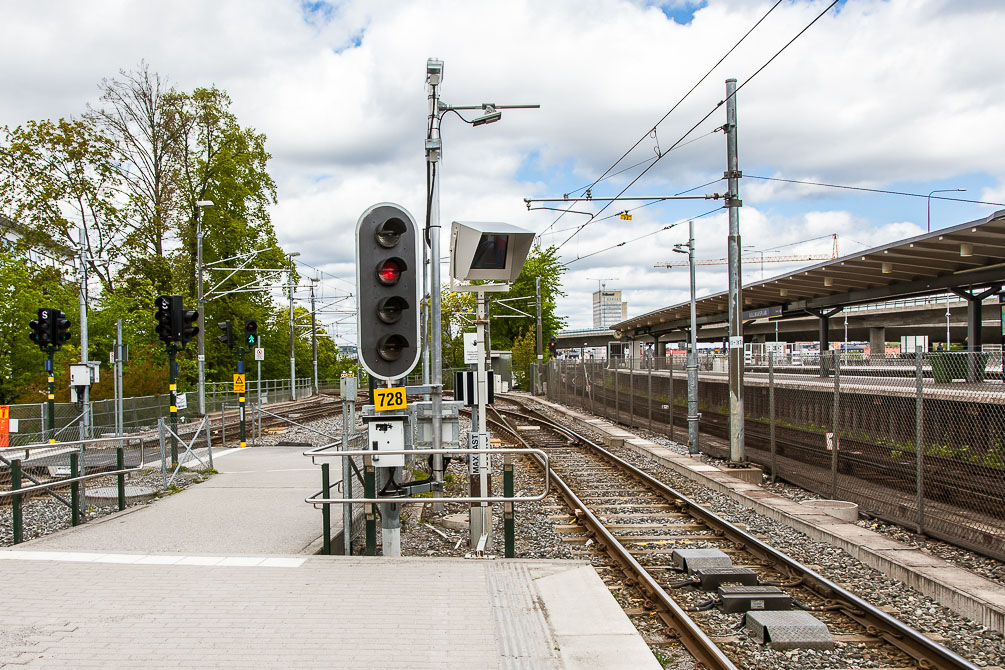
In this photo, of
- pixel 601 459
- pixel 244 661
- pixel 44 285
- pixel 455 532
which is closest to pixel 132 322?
pixel 44 285

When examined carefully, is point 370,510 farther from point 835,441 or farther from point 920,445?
point 835,441

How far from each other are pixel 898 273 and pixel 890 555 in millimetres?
17952

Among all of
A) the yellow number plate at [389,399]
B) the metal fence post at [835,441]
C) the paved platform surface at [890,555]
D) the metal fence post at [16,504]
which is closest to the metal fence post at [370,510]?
the yellow number plate at [389,399]

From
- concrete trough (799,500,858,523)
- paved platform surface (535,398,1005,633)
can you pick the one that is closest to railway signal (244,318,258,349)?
paved platform surface (535,398,1005,633)

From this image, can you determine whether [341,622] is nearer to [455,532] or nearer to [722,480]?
[455,532]

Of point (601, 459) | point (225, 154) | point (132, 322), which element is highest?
point (225, 154)

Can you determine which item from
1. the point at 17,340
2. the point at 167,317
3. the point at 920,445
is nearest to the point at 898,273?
the point at 920,445

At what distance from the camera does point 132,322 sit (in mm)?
34781

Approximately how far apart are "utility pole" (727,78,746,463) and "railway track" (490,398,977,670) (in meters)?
2.43

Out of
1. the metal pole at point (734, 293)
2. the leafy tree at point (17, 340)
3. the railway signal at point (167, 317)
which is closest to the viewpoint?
the metal pole at point (734, 293)

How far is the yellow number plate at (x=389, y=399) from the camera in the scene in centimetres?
754

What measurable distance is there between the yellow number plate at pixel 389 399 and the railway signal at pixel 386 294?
0.18m

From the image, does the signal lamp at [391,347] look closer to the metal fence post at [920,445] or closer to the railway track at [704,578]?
the railway track at [704,578]

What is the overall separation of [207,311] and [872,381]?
39580 mm
